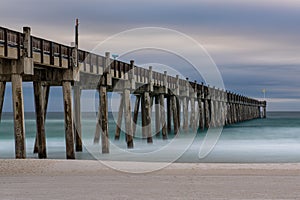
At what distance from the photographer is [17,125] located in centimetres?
1762

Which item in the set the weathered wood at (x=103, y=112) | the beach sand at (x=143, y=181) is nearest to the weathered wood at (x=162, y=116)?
the weathered wood at (x=103, y=112)

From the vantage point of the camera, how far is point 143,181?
13148 mm

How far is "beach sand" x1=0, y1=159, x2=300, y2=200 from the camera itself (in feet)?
36.4

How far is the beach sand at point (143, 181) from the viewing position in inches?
437

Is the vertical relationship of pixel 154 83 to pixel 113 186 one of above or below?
above

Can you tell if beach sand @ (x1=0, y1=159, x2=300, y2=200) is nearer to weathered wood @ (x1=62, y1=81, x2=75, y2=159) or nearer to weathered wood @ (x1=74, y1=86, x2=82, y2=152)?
weathered wood @ (x1=62, y1=81, x2=75, y2=159)

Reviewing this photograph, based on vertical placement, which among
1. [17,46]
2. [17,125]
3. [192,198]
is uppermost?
[17,46]

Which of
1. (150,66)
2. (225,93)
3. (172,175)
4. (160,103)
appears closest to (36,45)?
(172,175)

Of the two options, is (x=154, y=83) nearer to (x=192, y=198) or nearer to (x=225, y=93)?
(x=192, y=198)

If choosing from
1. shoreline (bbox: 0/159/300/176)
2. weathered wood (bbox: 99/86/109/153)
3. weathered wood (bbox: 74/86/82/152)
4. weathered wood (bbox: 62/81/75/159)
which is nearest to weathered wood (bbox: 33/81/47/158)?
weathered wood (bbox: 62/81/75/159)

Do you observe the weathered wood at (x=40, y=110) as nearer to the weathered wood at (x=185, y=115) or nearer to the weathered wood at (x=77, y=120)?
the weathered wood at (x=77, y=120)

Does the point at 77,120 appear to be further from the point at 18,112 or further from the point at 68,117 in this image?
the point at 18,112

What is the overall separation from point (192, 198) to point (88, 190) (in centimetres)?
210

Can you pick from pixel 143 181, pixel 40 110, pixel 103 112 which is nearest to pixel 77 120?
pixel 103 112
